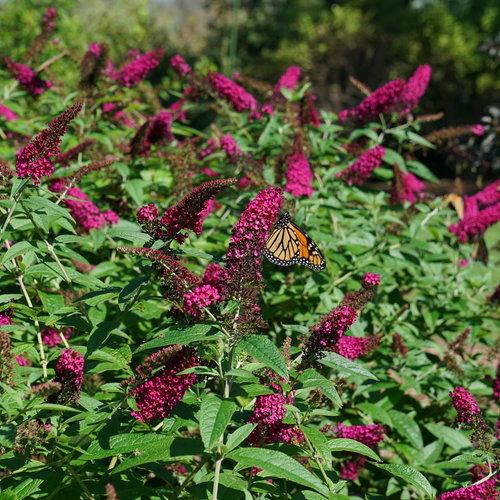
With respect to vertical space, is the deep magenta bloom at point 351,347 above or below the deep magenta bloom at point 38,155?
Answer: below

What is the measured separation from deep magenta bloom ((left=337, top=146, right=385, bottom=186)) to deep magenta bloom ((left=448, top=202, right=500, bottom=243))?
67 cm

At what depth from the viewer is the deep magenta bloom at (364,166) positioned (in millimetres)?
3907

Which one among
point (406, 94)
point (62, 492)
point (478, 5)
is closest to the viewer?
point (62, 492)

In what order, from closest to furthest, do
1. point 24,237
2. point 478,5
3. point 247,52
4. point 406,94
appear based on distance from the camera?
point 24,237
point 406,94
point 478,5
point 247,52

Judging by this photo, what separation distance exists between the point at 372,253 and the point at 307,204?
0.44 meters

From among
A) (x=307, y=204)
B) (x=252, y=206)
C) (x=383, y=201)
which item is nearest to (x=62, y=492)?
(x=252, y=206)

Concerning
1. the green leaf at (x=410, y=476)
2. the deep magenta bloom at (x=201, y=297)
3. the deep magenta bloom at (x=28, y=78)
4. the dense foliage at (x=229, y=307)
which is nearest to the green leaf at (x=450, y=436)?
the dense foliage at (x=229, y=307)

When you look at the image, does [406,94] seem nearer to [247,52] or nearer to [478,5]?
[478,5]

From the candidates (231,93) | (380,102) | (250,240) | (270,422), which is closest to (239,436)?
(270,422)

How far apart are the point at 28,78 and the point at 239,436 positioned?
3236 millimetres

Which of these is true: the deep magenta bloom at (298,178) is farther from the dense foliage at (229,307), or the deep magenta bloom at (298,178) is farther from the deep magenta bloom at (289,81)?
the deep magenta bloom at (289,81)

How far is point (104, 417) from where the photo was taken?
2244 mm

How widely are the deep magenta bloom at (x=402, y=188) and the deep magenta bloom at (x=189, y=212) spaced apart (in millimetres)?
2148

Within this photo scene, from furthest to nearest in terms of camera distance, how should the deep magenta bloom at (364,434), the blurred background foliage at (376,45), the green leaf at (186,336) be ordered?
the blurred background foliage at (376,45), the deep magenta bloom at (364,434), the green leaf at (186,336)
